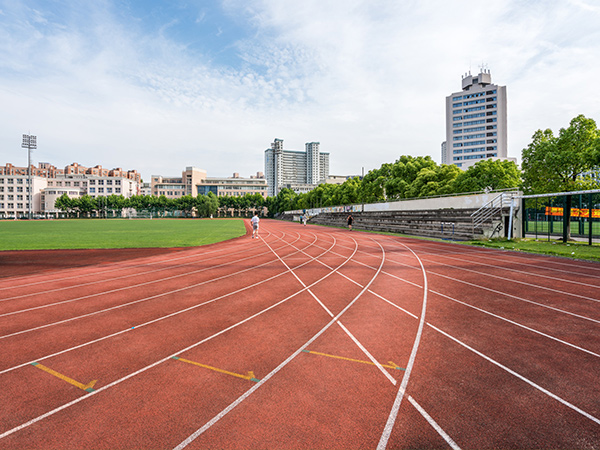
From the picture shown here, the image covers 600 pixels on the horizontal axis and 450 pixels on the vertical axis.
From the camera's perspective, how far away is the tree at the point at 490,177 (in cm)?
3416

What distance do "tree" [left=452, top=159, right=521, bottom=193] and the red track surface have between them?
29628 millimetres

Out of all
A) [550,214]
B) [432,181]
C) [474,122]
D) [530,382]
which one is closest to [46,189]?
[432,181]

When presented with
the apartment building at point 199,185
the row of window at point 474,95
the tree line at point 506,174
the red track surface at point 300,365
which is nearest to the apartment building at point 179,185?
the apartment building at point 199,185

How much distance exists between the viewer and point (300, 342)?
4941mm

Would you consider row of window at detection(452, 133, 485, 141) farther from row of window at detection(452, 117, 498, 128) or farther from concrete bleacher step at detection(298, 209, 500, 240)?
concrete bleacher step at detection(298, 209, 500, 240)

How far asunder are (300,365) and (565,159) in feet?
72.0

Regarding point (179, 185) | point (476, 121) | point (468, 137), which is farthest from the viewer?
point (179, 185)

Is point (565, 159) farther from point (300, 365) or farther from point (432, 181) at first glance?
point (300, 365)

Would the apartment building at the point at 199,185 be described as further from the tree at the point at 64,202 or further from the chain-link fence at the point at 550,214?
the chain-link fence at the point at 550,214

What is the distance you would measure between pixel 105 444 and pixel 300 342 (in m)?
2.82

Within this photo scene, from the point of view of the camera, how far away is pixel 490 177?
3447cm

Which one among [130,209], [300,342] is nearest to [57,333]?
[300,342]

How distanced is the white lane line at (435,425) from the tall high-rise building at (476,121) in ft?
345

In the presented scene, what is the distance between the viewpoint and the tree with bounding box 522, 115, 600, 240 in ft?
58.9
